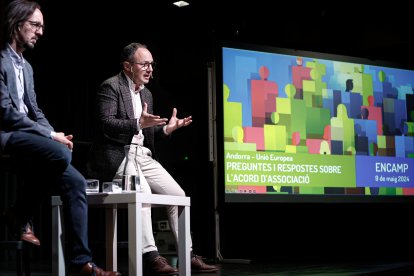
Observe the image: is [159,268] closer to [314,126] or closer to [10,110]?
[10,110]

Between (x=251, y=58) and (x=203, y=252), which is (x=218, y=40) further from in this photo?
(x=203, y=252)

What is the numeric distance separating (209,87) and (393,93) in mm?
1630

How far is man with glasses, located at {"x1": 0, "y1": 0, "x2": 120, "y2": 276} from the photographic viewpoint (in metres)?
2.28

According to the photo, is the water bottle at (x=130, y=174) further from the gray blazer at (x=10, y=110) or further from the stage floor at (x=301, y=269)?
the stage floor at (x=301, y=269)

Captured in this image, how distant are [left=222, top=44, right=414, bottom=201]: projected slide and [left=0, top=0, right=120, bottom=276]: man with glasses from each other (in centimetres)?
206

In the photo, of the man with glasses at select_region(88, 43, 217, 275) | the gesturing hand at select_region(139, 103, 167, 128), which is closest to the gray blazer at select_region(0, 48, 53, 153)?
the gesturing hand at select_region(139, 103, 167, 128)

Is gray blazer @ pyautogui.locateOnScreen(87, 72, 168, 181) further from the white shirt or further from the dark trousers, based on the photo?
the dark trousers

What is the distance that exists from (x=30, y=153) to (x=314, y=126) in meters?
2.81

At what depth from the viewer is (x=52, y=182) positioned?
7.73ft

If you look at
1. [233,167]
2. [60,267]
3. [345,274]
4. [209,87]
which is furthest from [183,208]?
[209,87]

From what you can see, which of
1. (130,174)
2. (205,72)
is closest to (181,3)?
(205,72)

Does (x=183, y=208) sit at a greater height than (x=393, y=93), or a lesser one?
lesser

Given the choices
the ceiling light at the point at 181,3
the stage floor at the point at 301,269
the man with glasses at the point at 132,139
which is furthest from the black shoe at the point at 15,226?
the ceiling light at the point at 181,3

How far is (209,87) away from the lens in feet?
14.8
